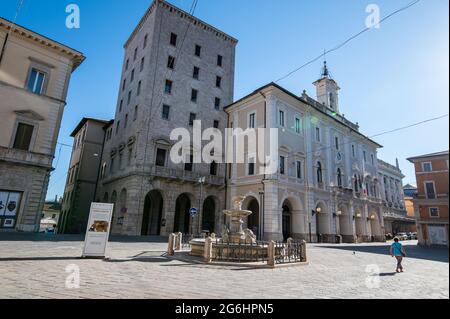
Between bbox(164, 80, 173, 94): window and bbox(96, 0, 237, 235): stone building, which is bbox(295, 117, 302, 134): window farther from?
bbox(164, 80, 173, 94): window

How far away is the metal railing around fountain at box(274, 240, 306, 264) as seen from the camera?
11.0 metres

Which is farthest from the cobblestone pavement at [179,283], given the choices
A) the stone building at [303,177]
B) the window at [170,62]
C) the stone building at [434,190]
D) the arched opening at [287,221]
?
the window at [170,62]

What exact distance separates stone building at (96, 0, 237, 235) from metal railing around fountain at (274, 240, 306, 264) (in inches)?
522

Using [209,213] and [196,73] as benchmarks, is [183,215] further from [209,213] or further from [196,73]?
[196,73]

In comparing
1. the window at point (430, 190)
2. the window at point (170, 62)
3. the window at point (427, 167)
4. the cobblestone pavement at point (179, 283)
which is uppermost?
the window at point (170, 62)

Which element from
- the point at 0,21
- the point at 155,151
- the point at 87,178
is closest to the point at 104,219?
the point at 155,151

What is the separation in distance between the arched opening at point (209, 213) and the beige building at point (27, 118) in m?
15.4

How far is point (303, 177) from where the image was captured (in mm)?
26562

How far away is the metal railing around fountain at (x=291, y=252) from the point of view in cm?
1098

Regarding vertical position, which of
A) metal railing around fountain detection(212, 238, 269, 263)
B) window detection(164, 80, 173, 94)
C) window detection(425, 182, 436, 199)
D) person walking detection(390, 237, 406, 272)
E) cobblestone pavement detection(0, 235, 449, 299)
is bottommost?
cobblestone pavement detection(0, 235, 449, 299)

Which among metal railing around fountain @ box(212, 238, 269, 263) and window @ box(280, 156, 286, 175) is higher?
window @ box(280, 156, 286, 175)

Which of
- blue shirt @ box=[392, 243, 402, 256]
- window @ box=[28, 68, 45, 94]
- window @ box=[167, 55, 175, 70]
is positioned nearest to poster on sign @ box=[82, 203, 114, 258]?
blue shirt @ box=[392, 243, 402, 256]

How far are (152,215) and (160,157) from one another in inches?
257

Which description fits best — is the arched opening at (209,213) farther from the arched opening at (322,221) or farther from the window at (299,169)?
the arched opening at (322,221)
